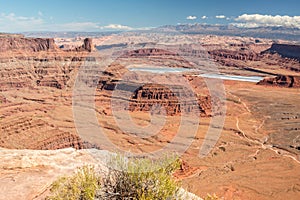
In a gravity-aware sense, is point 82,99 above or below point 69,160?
below

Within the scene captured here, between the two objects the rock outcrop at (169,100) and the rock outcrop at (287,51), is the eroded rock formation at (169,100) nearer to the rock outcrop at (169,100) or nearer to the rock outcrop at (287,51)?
the rock outcrop at (169,100)

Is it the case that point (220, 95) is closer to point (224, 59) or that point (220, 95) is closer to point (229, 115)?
point (229, 115)

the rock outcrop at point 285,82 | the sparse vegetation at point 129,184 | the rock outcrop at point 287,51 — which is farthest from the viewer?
the rock outcrop at point 287,51

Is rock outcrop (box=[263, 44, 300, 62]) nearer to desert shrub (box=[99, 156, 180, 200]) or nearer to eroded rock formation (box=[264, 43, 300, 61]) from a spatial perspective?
eroded rock formation (box=[264, 43, 300, 61])

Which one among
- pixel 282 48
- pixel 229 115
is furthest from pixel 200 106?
pixel 282 48

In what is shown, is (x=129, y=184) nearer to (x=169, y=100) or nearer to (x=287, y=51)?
(x=169, y=100)

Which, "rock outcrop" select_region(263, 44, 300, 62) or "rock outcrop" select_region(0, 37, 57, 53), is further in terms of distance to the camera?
"rock outcrop" select_region(263, 44, 300, 62)

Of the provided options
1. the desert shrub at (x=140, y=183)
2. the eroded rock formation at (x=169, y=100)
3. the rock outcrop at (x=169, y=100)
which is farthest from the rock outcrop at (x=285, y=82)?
the desert shrub at (x=140, y=183)

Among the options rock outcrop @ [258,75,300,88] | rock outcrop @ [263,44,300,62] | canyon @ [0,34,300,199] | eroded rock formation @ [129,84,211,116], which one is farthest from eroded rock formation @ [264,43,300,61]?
eroded rock formation @ [129,84,211,116]
